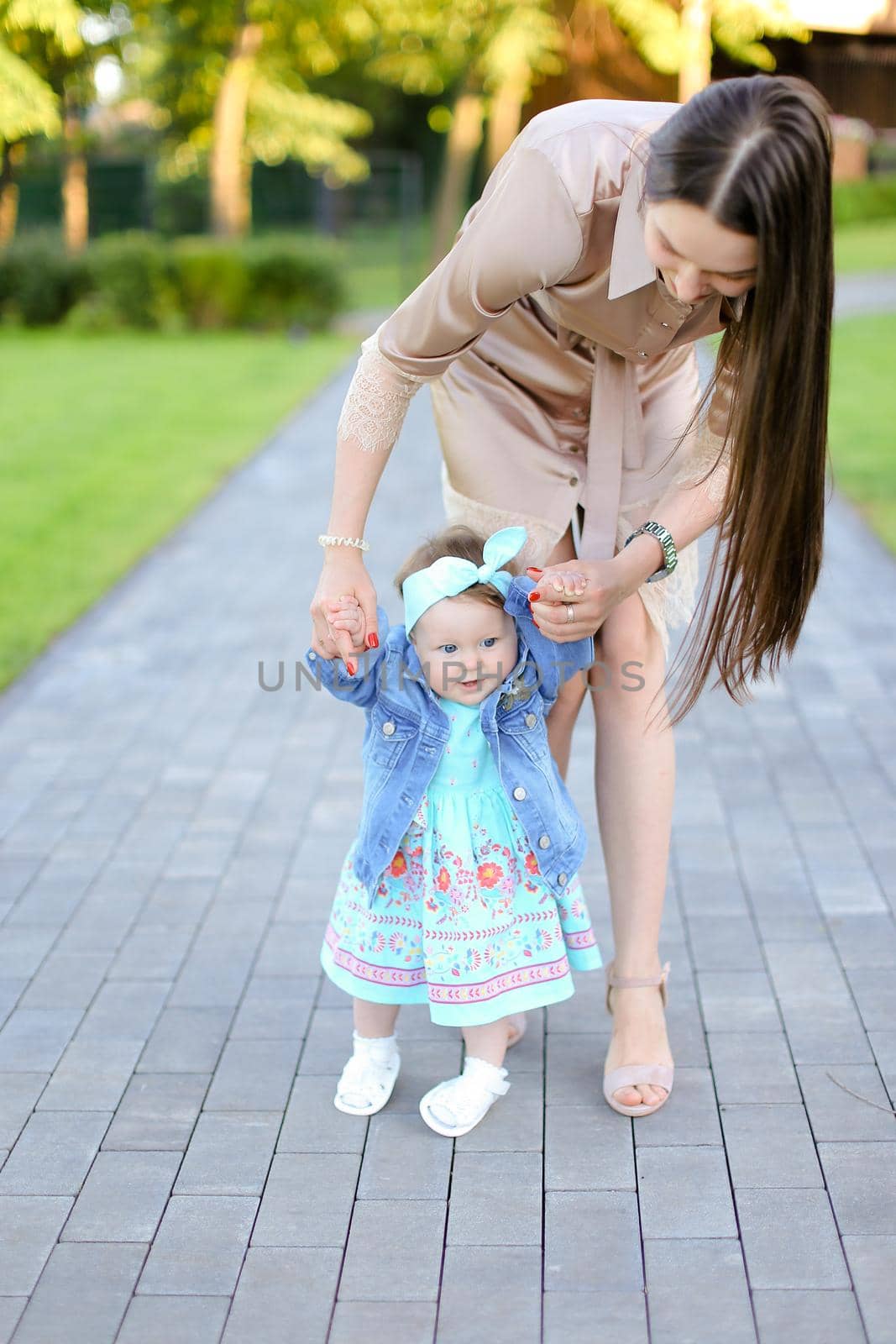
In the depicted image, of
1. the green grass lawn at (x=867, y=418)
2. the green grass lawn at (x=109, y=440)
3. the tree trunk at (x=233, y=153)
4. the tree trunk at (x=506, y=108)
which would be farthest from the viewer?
the tree trunk at (x=506, y=108)

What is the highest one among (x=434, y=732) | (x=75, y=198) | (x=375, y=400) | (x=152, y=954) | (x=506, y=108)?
(x=506, y=108)

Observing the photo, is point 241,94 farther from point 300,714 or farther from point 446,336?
point 446,336

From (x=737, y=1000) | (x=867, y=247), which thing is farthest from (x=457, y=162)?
(x=737, y=1000)

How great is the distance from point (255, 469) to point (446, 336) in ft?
25.0

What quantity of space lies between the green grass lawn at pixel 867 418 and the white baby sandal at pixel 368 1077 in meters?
3.97

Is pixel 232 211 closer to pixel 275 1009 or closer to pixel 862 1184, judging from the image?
pixel 275 1009

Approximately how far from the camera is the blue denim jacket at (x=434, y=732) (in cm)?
247

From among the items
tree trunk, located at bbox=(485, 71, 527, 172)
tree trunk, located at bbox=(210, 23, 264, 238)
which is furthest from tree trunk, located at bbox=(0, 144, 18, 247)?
tree trunk, located at bbox=(485, 71, 527, 172)

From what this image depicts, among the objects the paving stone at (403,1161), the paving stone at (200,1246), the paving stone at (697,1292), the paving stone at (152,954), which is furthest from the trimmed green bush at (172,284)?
the paving stone at (697,1292)

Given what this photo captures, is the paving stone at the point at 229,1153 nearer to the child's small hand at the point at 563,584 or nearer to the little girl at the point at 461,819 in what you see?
the little girl at the point at 461,819

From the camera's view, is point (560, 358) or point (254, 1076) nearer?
point (560, 358)

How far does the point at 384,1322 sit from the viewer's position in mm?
2062

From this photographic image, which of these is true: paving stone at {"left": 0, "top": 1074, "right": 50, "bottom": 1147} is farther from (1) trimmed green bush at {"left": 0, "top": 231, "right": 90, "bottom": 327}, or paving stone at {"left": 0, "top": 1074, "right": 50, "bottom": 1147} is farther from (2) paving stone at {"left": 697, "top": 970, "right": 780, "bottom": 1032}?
(1) trimmed green bush at {"left": 0, "top": 231, "right": 90, "bottom": 327}

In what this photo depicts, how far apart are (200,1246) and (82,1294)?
7.6 inches
